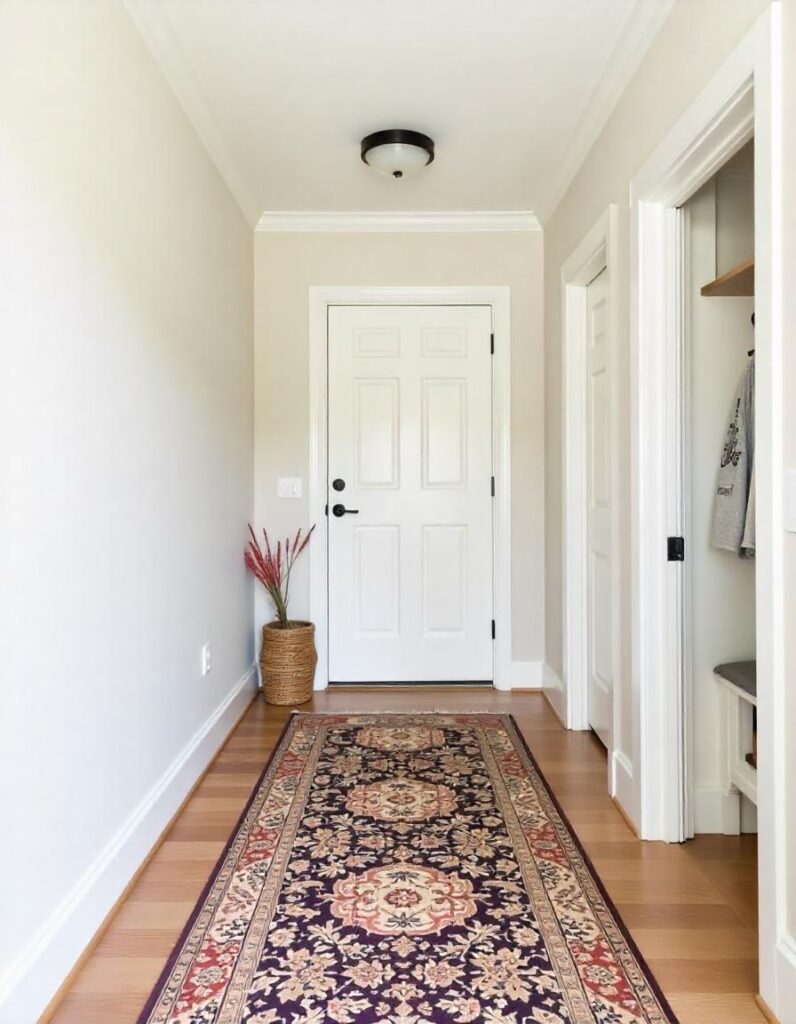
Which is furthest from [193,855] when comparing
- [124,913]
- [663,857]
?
[663,857]

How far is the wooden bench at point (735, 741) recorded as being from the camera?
2029 millimetres

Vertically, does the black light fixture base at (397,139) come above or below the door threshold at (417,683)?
above

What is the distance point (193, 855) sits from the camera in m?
2.03

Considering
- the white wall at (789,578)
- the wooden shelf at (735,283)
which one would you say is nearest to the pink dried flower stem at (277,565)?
the wooden shelf at (735,283)

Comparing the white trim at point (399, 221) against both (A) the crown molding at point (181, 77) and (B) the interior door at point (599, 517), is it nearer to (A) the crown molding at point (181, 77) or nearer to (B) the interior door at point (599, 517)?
(A) the crown molding at point (181, 77)

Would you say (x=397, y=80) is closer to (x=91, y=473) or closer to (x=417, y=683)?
(x=91, y=473)

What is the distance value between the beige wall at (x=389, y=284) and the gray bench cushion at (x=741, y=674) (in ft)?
5.08

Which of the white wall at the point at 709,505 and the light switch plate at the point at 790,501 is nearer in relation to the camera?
the light switch plate at the point at 790,501

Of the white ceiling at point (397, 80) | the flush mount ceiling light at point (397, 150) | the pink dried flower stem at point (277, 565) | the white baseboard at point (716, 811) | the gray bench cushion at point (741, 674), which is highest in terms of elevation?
the white ceiling at point (397, 80)

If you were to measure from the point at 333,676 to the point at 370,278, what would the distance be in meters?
2.09

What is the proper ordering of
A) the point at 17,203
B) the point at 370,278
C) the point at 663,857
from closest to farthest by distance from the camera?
the point at 17,203 < the point at 663,857 < the point at 370,278

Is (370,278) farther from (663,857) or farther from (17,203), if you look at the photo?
(663,857)

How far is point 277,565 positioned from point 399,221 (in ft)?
6.08

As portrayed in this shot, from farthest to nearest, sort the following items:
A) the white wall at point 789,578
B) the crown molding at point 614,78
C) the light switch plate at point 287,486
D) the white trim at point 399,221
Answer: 1. the light switch plate at point 287,486
2. the white trim at point 399,221
3. the crown molding at point 614,78
4. the white wall at point 789,578
